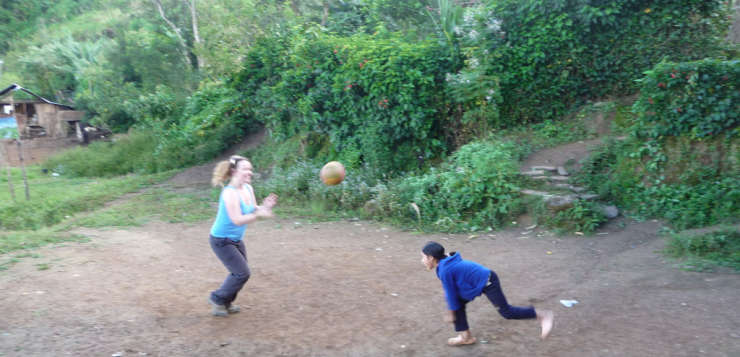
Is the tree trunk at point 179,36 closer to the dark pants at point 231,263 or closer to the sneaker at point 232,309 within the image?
the sneaker at point 232,309

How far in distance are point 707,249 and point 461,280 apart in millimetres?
4036

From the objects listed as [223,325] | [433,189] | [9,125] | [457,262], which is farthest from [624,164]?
[9,125]

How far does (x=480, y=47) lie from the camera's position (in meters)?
11.0

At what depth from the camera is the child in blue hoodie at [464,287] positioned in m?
4.27

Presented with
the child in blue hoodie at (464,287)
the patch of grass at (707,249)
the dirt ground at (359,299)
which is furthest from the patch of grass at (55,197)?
the patch of grass at (707,249)

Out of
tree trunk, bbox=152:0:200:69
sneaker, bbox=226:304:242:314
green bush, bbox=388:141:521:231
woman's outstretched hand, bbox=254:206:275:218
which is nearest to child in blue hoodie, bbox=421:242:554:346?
woman's outstretched hand, bbox=254:206:275:218

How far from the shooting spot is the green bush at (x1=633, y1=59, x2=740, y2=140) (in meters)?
7.79

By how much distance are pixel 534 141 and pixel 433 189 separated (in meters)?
2.64

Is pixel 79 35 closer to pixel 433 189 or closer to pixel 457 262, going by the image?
pixel 433 189

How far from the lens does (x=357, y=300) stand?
5.82 m

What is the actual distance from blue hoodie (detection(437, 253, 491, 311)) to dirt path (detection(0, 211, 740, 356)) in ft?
1.76

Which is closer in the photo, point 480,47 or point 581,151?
point 581,151

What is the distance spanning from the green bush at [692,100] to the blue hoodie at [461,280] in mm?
5768

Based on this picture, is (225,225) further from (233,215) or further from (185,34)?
(185,34)
